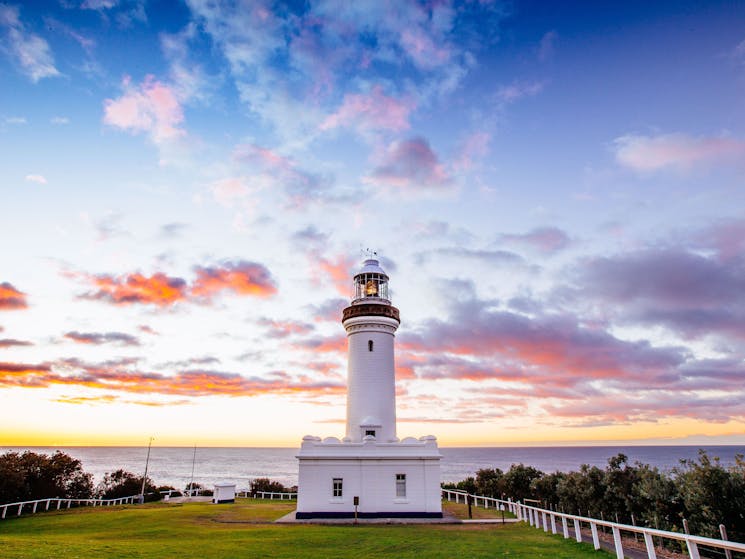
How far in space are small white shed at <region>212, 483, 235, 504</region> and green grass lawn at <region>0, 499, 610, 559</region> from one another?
278 inches

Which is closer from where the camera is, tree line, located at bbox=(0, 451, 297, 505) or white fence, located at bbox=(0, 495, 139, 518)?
white fence, located at bbox=(0, 495, 139, 518)

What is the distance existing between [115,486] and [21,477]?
13.0 m

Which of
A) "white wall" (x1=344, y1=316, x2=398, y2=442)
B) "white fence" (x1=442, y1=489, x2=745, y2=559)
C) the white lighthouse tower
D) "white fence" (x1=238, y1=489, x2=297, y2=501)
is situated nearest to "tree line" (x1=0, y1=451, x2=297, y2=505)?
"white fence" (x1=238, y1=489, x2=297, y2=501)

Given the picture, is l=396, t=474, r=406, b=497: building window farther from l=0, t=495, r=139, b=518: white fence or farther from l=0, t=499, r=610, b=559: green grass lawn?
l=0, t=495, r=139, b=518: white fence

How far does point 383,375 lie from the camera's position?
82.4 ft

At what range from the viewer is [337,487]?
21.5 meters

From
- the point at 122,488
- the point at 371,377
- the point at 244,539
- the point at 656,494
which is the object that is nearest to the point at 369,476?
the point at 371,377

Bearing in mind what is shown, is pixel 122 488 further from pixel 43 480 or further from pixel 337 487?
pixel 337 487

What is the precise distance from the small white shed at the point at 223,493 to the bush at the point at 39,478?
908 centimetres

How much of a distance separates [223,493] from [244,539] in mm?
16566

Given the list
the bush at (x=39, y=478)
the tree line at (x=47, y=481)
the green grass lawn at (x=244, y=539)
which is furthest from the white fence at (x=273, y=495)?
the green grass lawn at (x=244, y=539)

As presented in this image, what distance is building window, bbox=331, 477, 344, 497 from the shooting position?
2142 cm

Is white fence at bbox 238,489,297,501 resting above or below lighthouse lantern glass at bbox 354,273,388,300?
below

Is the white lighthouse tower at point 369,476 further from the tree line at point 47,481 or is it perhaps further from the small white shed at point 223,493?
the tree line at point 47,481
